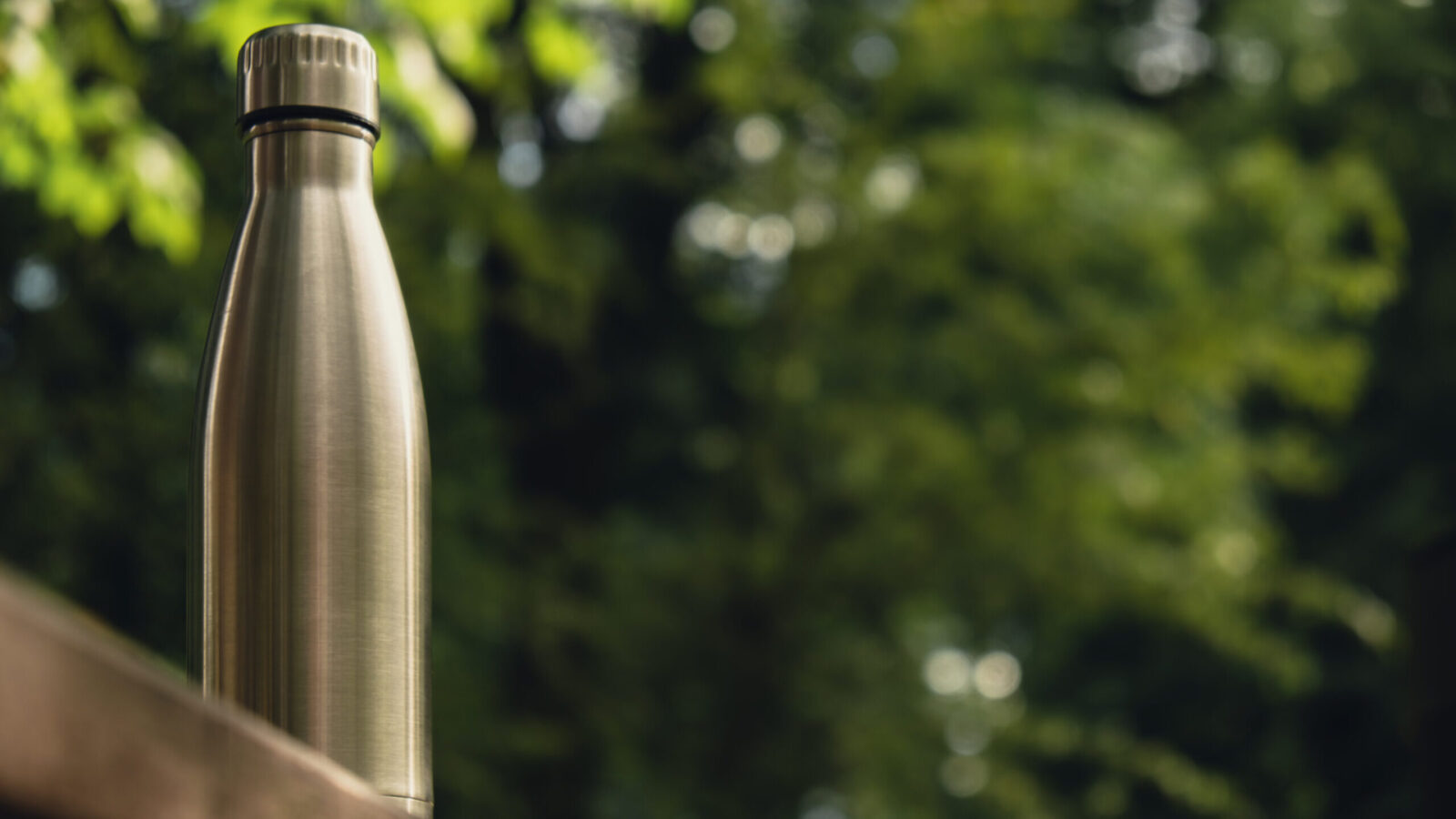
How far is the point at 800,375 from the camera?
8.50 m

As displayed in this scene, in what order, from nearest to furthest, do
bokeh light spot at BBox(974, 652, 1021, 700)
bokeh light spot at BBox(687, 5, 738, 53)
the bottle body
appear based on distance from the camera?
1. the bottle body
2. bokeh light spot at BBox(687, 5, 738, 53)
3. bokeh light spot at BBox(974, 652, 1021, 700)

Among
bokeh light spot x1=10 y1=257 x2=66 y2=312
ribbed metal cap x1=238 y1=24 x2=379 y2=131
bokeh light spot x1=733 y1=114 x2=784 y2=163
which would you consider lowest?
ribbed metal cap x1=238 y1=24 x2=379 y2=131

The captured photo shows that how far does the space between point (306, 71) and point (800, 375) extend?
7248 millimetres

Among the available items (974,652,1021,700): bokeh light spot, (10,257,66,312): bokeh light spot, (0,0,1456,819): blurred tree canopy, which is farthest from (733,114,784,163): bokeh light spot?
(974,652,1021,700): bokeh light spot

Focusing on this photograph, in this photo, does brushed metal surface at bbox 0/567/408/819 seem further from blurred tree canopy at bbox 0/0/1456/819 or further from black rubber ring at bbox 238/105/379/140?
blurred tree canopy at bbox 0/0/1456/819

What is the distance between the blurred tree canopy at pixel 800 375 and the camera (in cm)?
777

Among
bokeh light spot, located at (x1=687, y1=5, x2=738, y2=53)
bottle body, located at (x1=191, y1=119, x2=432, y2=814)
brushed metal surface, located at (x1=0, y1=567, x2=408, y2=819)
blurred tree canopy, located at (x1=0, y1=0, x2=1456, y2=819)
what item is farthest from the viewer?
bokeh light spot, located at (x1=687, y1=5, x2=738, y2=53)

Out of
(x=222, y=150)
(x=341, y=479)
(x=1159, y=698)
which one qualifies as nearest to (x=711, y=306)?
(x=222, y=150)

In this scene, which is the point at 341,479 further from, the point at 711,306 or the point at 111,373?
the point at 711,306

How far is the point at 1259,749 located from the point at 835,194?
227 inches

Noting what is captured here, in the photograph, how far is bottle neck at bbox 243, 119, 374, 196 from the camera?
1.29 m

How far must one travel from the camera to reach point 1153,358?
8.23 m

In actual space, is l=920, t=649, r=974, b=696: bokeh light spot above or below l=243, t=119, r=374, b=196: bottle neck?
above

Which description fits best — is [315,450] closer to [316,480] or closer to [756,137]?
[316,480]
